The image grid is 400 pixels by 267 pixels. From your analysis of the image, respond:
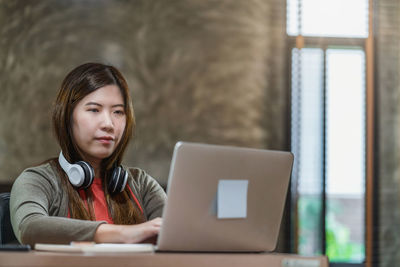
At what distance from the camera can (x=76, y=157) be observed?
6.30 feet

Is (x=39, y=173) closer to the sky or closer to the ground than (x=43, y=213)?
closer to the sky

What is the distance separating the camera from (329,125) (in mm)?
4539

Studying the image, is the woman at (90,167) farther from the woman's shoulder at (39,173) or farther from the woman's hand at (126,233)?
the woman's hand at (126,233)

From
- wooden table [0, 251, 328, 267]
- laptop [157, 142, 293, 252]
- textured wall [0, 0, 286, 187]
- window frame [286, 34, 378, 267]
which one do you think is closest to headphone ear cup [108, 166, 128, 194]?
laptop [157, 142, 293, 252]

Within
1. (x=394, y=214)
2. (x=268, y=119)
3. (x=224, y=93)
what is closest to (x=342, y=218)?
(x=394, y=214)

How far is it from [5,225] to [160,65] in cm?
282

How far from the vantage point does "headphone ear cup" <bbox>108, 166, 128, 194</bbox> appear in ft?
6.32

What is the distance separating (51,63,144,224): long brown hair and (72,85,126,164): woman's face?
0.06 feet

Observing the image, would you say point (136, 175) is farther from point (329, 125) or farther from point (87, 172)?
point (329, 125)

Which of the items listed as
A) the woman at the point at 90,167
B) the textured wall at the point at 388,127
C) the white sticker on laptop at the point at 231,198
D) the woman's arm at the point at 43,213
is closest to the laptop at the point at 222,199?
the white sticker on laptop at the point at 231,198

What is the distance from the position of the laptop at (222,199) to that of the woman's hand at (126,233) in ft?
0.46

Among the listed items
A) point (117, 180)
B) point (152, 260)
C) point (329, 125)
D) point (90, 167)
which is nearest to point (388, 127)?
point (329, 125)

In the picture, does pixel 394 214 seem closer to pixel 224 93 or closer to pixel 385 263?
pixel 385 263

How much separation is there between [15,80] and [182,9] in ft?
4.35
